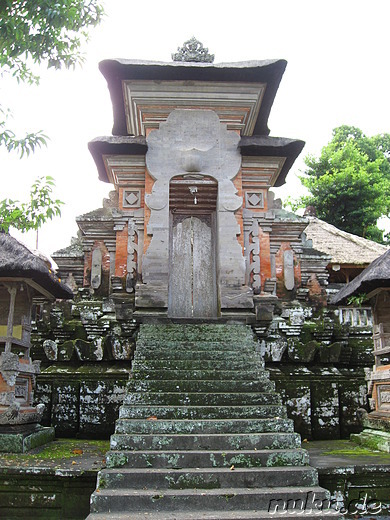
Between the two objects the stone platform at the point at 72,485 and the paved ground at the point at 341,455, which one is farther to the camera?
the paved ground at the point at 341,455

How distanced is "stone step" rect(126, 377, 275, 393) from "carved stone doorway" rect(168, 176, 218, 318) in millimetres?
2593

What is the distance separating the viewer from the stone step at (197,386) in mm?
5062

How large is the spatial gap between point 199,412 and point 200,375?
616 millimetres

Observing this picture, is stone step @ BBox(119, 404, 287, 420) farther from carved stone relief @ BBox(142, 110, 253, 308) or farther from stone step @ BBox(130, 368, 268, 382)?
carved stone relief @ BBox(142, 110, 253, 308)

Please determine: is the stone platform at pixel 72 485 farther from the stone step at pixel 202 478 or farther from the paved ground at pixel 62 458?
the stone step at pixel 202 478

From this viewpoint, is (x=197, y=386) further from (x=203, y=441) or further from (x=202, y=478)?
(x=202, y=478)

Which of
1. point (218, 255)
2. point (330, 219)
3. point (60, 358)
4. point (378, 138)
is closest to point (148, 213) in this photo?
point (218, 255)

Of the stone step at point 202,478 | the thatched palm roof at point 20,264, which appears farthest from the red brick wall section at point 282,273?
the stone step at point 202,478

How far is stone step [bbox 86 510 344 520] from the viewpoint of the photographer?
11.7 feet

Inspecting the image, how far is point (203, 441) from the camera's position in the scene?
4.39 metres

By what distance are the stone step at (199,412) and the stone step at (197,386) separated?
274mm

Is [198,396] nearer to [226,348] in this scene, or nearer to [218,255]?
[226,348]

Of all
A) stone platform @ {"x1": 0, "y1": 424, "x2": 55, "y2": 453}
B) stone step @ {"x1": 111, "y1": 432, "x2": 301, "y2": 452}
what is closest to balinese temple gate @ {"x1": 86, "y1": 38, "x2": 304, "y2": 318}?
stone platform @ {"x1": 0, "y1": 424, "x2": 55, "y2": 453}

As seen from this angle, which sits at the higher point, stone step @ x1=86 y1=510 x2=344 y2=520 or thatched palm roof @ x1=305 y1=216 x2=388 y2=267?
thatched palm roof @ x1=305 y1=216 x2=388 y2=267
